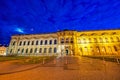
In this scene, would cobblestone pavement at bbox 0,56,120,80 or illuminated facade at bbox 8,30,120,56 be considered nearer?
cobblestone pavement at bbox 0,56,120,80

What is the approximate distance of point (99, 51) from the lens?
1207 inches

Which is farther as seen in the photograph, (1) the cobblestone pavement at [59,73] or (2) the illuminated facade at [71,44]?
(2) the illuminated facade at [71,44]

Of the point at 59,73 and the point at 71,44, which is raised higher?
the point at 71,44

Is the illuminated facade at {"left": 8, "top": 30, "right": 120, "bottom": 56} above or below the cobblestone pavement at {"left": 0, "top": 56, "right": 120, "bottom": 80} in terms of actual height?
above

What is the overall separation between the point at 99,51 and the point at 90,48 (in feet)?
11.1

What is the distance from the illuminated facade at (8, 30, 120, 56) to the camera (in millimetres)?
30923

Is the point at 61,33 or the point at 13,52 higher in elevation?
the point at 61,33

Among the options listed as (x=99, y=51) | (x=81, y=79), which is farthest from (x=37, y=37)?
(x=81, y=79)

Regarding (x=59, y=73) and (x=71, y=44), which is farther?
(x=71, y=44)

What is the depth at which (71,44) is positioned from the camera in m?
32.7

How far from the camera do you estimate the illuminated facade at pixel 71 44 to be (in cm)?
3092

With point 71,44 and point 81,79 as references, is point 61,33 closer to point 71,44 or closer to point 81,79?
point 71,44

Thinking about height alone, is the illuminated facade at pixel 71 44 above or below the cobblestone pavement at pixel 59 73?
above

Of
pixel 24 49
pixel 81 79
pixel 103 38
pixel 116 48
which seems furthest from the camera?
pixel 24 49
